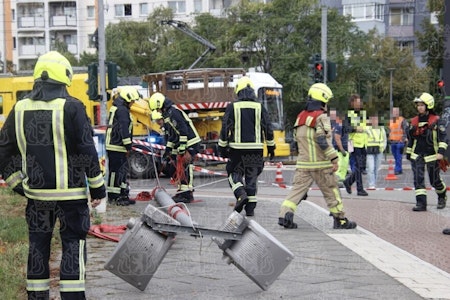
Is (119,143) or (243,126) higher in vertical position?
(243,126)

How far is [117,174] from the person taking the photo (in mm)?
11805

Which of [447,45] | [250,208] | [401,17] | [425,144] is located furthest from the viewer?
[401,17]

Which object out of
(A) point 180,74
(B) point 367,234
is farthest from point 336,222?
(A) point 180,74

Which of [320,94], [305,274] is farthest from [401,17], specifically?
[305,274]

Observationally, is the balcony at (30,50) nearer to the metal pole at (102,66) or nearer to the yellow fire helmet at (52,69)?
the metal pole at (102,66)

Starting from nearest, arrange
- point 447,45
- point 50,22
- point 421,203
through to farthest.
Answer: point 421,203 < point 447,45 < point 50,22

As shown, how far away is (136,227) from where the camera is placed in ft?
19.3

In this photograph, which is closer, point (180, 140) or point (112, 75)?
point (180, 140)

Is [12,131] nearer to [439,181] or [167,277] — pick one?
[167,277]

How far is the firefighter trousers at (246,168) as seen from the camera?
33.8 ft

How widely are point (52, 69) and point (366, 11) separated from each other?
169ft

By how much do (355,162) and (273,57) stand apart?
80.3 feet

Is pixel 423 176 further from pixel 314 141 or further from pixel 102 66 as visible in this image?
pixel 102 66

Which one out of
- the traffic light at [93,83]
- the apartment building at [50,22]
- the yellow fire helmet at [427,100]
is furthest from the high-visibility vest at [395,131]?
the apartment building at [50,22]
